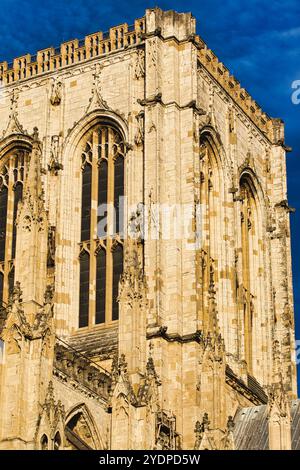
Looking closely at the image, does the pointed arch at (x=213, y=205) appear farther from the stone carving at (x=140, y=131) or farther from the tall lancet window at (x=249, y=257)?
the stone carving at (x=140, y=131)

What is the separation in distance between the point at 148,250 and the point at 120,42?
9162 millimetres

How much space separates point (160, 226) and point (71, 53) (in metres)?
9.50

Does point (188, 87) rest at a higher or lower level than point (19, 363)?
higher

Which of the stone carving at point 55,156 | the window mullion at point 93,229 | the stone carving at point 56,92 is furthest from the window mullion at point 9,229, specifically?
the window mullion at point 93,229

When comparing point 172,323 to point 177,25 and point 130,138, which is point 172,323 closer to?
point 130,138

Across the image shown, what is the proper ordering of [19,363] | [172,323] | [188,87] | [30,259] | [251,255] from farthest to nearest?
1. [251,255]
2. [188,87]
3. [172,323]
4. [30,259]
5. [19,363]

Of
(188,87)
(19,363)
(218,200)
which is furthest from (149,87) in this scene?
(19,363)

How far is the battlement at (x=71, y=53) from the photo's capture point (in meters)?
55.8

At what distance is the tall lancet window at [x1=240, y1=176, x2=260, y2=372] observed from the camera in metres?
56.1

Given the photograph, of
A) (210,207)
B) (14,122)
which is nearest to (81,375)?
(210,207)

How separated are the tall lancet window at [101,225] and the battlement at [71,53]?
3.05 meters

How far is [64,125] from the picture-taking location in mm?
55906

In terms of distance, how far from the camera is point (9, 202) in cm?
5606

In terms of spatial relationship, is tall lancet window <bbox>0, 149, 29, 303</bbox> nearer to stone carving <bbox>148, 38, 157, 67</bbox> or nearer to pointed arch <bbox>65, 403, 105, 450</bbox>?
stone carving <bbox>148, 38, 157, 67</bbox>
